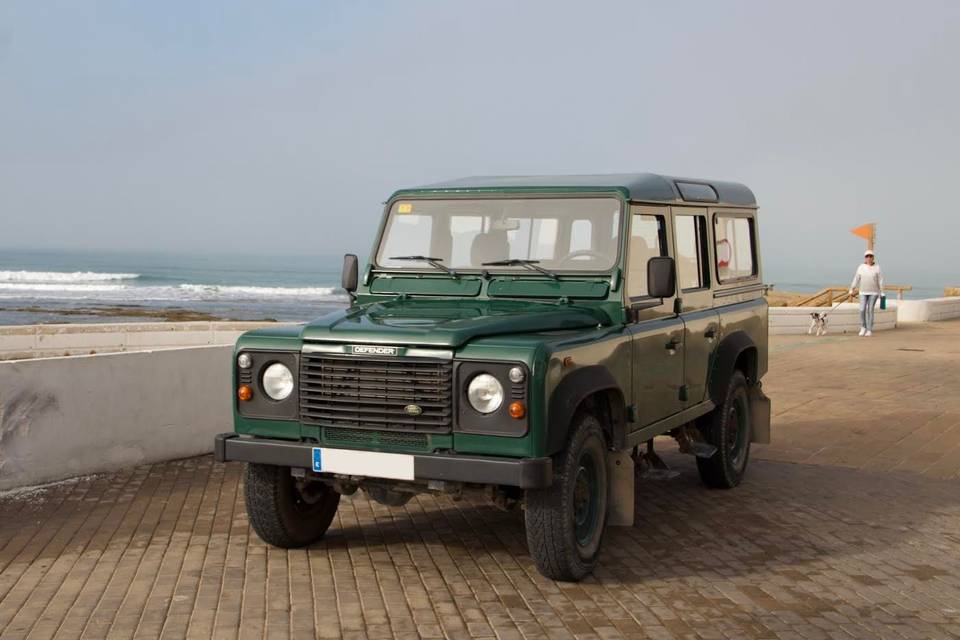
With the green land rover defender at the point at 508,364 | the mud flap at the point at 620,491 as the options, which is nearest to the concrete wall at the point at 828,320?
the green land rover defender at the point at 508,364

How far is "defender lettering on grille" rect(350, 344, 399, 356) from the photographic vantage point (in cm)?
598

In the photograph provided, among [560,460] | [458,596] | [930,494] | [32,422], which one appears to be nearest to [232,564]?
[458,596]

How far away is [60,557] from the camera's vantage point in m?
6.70

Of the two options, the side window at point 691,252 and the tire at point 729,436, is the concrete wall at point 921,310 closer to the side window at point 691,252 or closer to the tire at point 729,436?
the tire at point 729,436

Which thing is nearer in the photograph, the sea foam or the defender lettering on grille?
the defender lettering on grille

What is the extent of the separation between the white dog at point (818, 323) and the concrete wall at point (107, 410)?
674 inches

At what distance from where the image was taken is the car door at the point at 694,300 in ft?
26.0

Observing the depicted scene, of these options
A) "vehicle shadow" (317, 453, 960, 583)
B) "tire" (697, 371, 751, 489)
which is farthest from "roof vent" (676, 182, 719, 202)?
"vehicle shadow" (317, 453, 960, 583)

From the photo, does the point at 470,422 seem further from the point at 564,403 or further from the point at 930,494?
the point at 930,494

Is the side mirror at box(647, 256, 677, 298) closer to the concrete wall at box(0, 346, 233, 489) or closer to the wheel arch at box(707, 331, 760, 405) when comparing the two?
the wheel arch at box(707, 331, 760, 405)

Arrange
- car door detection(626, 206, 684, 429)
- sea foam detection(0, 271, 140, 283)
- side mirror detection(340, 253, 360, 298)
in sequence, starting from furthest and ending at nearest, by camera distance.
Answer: sea foam detection(0, 271, 140, 283)
side mirror detection(340, 253, 360, 298)
car door detection(626, 206, 684, 429)

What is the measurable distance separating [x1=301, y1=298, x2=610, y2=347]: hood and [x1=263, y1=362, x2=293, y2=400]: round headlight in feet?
0.83

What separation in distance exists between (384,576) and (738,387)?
388 centimetres

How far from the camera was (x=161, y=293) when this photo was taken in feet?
216
